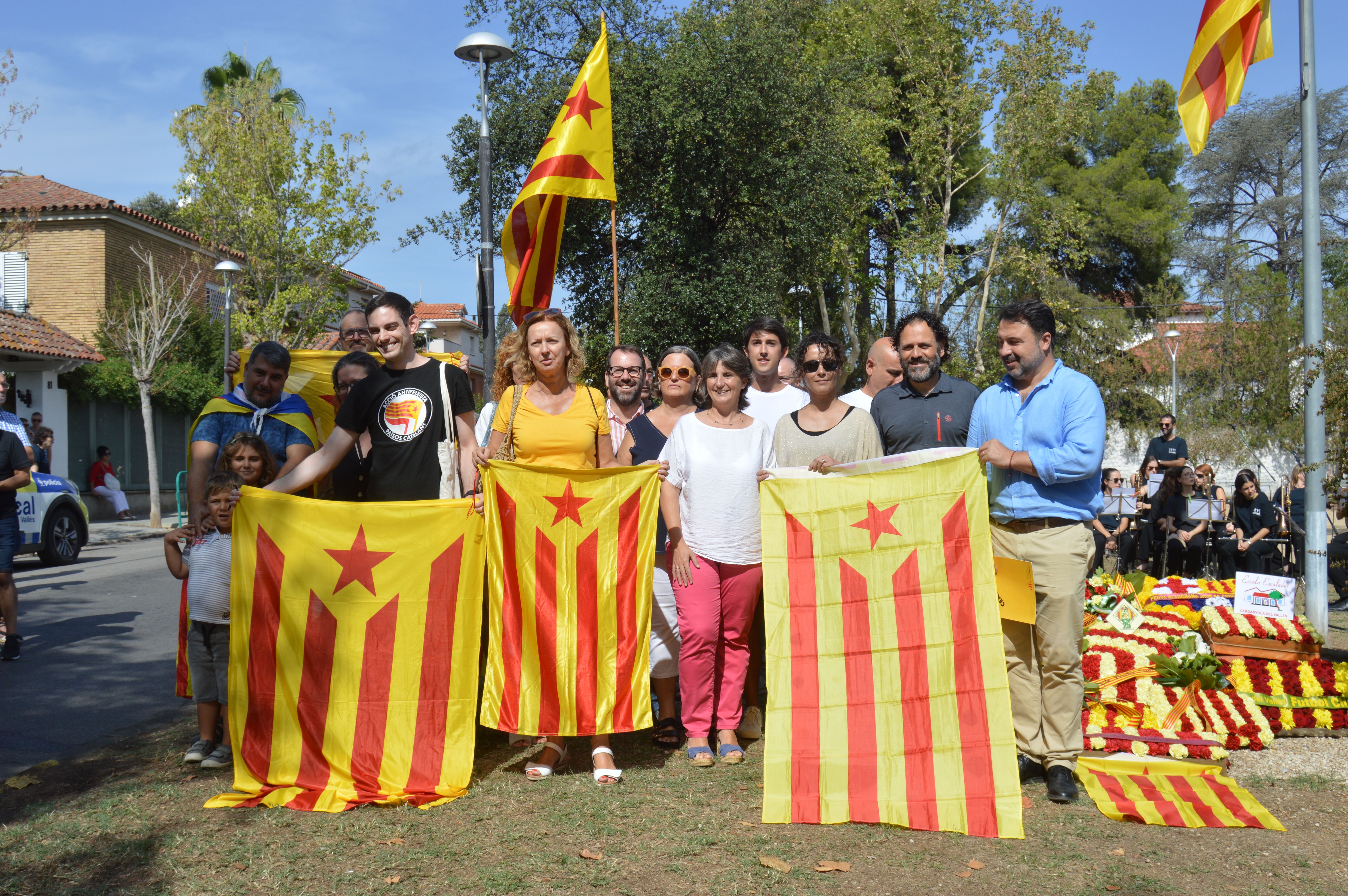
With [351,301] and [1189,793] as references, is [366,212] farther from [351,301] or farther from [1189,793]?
[1189,793]

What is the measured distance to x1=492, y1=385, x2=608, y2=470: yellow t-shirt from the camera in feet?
15.8

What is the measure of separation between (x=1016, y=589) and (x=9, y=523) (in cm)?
702

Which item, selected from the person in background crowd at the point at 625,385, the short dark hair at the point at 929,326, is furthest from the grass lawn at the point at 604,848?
the short dark hair at the point at 929,326

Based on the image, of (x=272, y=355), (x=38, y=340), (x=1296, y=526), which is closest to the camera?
(x=272, y=355)

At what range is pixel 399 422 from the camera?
474 cm

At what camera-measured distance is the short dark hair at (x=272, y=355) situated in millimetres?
5547

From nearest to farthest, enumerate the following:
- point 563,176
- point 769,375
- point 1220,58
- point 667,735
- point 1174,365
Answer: point 667,735, point 769,375, point 563,176, point 1220,58, point 1174,365

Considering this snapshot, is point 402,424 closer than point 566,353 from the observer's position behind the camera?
Yes

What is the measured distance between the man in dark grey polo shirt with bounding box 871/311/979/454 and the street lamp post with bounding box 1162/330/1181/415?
24.8 meters

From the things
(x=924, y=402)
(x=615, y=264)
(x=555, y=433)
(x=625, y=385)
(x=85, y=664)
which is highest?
(x=615, y=264)

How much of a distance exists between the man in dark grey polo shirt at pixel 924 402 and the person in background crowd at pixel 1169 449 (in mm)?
8767

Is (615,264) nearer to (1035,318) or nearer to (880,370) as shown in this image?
(880,370)

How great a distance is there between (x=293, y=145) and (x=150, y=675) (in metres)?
20.1

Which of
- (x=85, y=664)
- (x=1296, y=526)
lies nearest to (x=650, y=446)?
(x=85, y=664)
